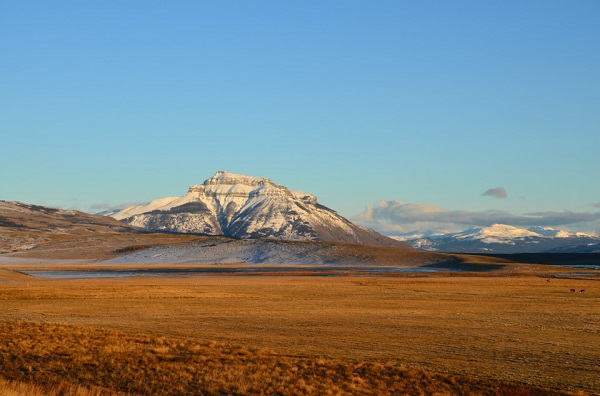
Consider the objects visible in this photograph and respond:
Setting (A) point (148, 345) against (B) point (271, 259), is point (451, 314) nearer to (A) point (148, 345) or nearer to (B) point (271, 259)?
(A) point (148, 345)

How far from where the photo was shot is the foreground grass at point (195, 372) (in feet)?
76.0

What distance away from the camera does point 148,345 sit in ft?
99.9

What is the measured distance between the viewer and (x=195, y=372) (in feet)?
83.6

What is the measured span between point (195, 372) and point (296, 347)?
22.5 feet

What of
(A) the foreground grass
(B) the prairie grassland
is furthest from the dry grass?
(B) the prairie grassland

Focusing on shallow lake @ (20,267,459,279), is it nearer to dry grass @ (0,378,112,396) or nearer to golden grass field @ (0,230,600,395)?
golden grass field @ (0,230,600,395)

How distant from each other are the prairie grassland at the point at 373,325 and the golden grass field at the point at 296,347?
9 centimetres

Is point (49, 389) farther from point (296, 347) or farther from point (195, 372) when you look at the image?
point (296, 347)

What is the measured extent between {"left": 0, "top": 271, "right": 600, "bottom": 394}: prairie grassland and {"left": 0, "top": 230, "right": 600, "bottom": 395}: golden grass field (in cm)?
9

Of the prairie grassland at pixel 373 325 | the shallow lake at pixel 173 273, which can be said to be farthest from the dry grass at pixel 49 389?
the shallow lake at pixel 173 273

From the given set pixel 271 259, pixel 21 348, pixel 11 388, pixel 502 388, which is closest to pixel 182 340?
pixel 21 348

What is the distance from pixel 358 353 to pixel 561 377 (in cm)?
859

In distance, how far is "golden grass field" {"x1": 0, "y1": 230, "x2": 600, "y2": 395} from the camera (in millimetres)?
23891

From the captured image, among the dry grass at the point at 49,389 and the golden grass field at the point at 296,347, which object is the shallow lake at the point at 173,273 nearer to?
the golden grass field at the point at 296,347
